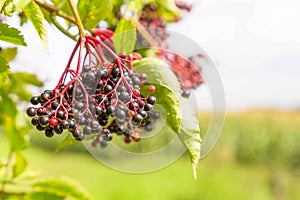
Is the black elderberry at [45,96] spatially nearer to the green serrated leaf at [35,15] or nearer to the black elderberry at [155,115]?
the green serrated leaf at [35,15]

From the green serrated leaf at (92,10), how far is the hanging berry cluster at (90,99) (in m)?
0.12

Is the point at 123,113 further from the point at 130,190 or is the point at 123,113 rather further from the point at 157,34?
the point at 130,190

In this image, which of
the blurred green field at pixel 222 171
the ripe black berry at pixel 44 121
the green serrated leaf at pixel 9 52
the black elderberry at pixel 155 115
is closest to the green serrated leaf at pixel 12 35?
the ripe black berry at pixel 44 121

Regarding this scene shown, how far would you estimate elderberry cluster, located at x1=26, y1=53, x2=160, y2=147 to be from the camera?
2.72 feet

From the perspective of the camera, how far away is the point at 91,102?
862 mm

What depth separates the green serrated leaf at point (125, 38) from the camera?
3.21 ft

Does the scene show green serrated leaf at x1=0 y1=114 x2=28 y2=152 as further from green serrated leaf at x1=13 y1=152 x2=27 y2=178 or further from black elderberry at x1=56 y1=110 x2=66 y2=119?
black elderberry at x1=56 y1=110 x2=66 y2=119

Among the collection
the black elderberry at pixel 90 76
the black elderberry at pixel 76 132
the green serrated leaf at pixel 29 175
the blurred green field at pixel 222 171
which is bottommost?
the blurred green field at pixel 222 171

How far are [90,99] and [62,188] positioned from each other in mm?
498

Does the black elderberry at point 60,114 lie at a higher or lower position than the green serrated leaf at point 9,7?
lower

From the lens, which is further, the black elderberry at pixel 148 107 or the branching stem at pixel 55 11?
the branching stem at pixel 55 11

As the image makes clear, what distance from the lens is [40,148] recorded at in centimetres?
2059

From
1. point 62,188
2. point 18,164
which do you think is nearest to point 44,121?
point 62,188

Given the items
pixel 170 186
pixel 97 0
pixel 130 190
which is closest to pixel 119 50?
pixel 97 0
